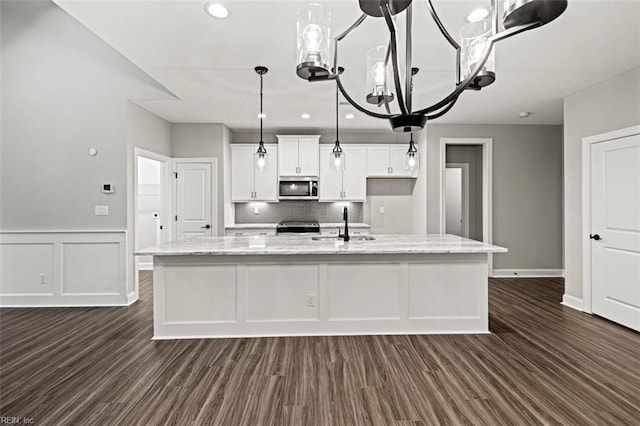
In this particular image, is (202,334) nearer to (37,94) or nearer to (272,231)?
(272,231)

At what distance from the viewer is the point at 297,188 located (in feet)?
19.4

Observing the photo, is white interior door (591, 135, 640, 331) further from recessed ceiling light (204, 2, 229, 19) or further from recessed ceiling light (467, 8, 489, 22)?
recessed ceiling light (204, 2, 229, 19)

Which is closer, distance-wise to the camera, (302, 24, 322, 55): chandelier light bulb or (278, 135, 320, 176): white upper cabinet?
(302, 24, 322, 55): chandelier light bulb

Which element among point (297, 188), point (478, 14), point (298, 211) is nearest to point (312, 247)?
point (478, 14)

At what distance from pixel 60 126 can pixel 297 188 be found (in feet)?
11.1

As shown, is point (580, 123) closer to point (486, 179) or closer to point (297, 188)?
point (486, 179)

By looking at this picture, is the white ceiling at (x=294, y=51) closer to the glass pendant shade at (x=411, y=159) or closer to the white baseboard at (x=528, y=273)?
the glass pendant shade at (x=411, y=159)

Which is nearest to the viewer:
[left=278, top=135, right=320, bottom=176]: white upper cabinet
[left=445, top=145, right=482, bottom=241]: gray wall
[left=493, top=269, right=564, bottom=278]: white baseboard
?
[left=493, top=269, right=564, bottom=278]: white baseboard

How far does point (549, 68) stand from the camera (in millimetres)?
3279

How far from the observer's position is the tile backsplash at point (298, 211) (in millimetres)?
6242

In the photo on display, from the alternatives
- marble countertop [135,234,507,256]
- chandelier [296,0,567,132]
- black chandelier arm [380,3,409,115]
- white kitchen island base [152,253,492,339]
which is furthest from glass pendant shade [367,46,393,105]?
white kitchen island base [152,253,492,339]

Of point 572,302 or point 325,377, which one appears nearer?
point 325,377

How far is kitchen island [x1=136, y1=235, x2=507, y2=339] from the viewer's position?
10.3 ft

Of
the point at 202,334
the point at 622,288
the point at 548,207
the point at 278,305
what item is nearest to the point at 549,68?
the point at 622,288
